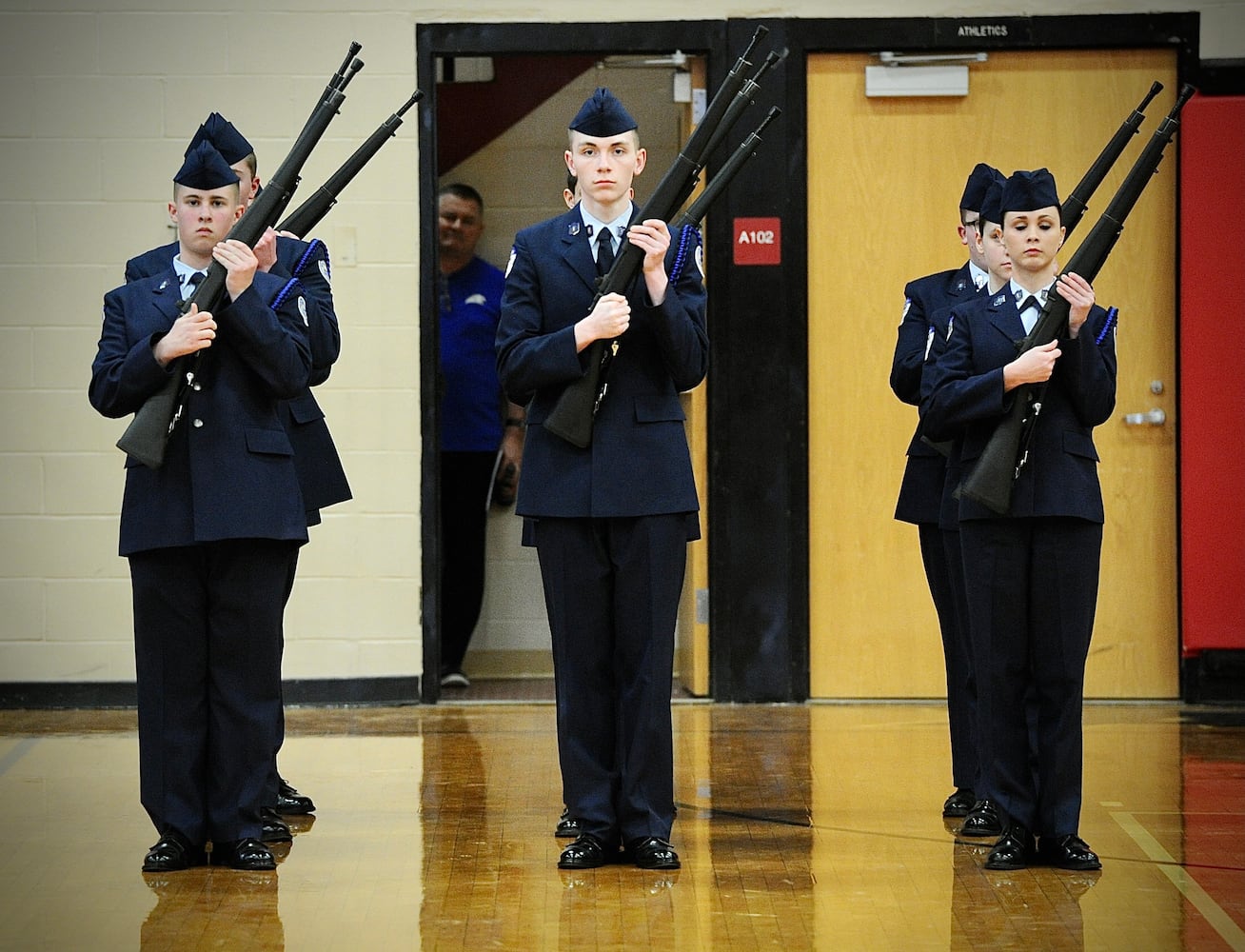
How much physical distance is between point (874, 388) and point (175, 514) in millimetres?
3013

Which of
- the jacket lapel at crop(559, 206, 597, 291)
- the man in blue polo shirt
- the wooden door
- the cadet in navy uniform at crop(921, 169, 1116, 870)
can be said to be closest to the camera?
the cadet in navy uniform at crop(921, 169, 1116, 870)

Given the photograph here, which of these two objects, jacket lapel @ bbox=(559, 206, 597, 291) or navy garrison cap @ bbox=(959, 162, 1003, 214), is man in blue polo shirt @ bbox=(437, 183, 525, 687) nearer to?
navy garrison cap @ bbox=(959, 162, 1003, 214)

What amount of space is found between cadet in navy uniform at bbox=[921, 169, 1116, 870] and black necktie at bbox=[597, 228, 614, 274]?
78cm

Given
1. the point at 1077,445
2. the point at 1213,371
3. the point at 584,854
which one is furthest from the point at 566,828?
the point at 1213,371

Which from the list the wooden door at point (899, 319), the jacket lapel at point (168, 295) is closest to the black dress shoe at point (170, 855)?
the jacket lapel at point (168, 295)

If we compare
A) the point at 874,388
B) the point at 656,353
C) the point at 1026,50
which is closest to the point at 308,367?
the point at 656,353

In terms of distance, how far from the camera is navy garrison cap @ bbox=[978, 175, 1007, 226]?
3.96 metres

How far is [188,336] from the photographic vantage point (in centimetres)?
359

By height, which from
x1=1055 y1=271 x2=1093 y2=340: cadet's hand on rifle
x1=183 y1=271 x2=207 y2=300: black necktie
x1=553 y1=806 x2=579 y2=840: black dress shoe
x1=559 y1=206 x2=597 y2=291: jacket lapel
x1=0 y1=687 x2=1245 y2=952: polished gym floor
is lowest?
x1=0 y1=687 x2=1245 y2=952: polished gym floor

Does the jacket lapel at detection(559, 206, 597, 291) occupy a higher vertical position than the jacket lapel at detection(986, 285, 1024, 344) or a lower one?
higher

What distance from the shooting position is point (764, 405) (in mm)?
6047

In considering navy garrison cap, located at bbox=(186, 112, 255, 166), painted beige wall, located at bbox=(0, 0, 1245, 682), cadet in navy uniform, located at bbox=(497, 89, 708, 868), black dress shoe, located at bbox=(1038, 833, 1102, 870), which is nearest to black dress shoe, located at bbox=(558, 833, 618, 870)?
cadet in navy uniform, located at bbox=(497, 89, 708, 868)

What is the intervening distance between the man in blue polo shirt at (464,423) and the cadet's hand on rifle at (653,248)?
290cm

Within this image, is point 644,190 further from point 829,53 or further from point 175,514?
point 175,514
